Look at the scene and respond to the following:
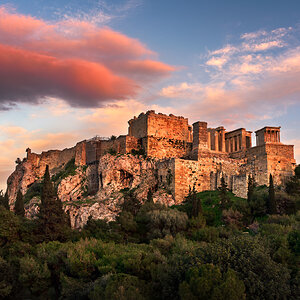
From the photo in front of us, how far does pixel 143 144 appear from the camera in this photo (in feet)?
174

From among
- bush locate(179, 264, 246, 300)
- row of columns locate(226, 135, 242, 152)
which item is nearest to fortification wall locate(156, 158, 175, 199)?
row of columns locate(226, 135, 242, 152)

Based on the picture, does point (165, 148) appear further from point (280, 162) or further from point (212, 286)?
point (212, 286)

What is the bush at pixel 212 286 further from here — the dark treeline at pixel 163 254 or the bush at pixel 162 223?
the bush at pixel 162 223

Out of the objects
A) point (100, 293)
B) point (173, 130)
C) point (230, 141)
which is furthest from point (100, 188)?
point (100, 293)

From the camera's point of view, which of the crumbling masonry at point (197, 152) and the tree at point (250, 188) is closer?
the tree at point (250, 188)

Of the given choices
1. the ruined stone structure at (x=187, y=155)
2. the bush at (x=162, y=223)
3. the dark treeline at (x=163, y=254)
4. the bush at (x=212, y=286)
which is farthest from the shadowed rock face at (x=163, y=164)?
the bush at (x=212, y=286)

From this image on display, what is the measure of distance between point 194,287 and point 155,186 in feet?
92.3

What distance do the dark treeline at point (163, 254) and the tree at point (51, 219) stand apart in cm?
9

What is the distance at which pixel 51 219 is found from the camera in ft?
116

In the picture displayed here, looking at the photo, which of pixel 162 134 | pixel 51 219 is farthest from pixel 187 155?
pixel 51 219

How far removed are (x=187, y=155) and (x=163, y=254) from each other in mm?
25598

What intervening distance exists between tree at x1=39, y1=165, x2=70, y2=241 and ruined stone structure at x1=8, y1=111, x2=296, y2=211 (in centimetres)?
1369

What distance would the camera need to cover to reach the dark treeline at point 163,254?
21359mm

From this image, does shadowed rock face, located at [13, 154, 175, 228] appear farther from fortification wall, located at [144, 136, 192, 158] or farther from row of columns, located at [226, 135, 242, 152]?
row of columns, located at [226, 135, 242, 152]
